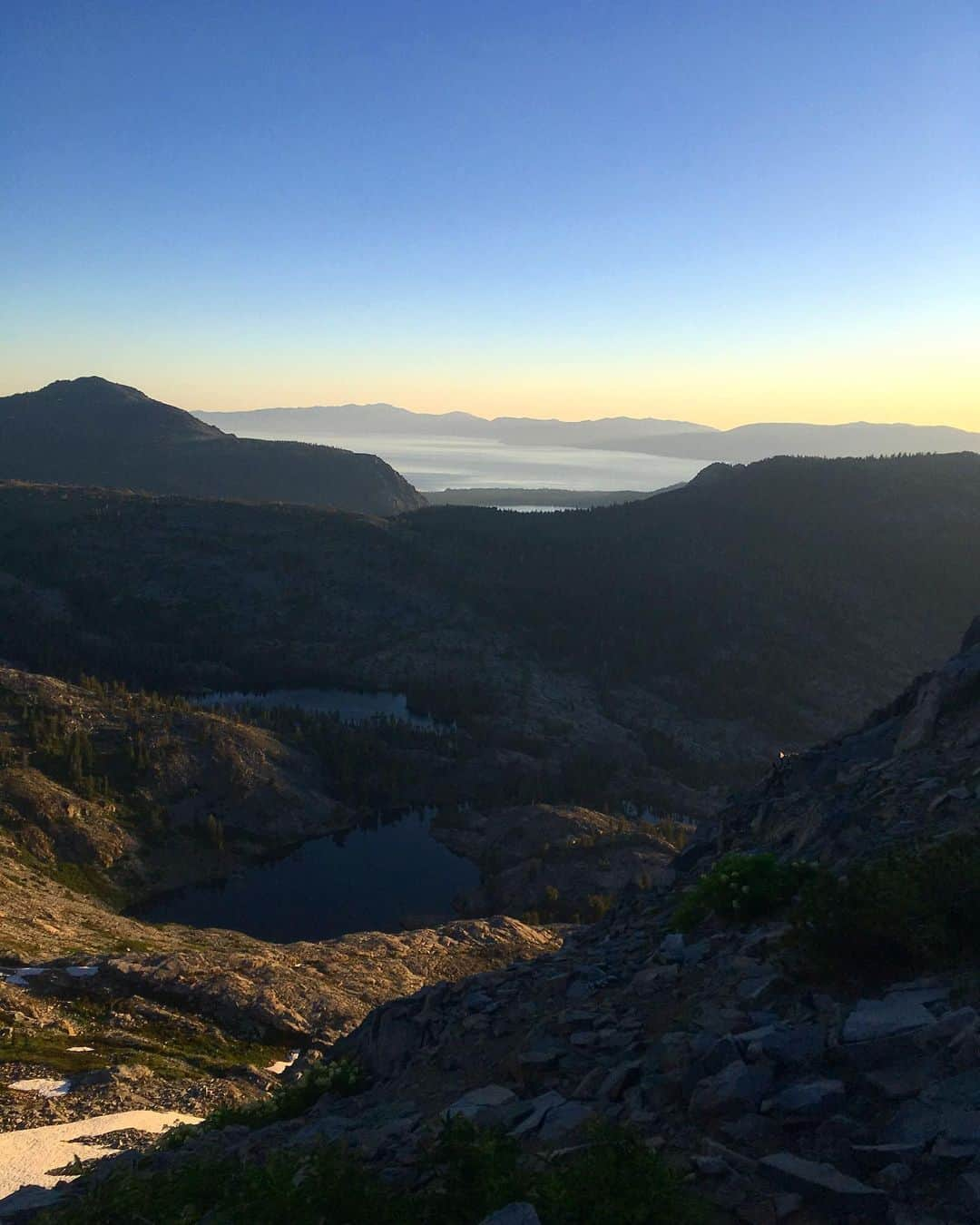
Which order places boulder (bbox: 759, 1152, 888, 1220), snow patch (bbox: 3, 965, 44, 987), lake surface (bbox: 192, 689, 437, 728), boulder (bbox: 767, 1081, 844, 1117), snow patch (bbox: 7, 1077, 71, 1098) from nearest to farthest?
boulder (bbox: 759, 1152, 888, 1220), boulder (bbox: 767, 1081, 844, 1117), snow patch (bbox: 7, 1077, 71, 1098), snow patch (bbox: 3, 965, 44, 987), lake surface (bbox: 192, 689, 437, 728)

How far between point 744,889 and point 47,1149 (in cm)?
1673

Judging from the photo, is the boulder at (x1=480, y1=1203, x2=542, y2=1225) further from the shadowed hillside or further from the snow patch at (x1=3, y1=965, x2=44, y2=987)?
the shadowed hillside

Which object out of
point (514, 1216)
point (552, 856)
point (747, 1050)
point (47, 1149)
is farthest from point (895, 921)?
point (552, 856)

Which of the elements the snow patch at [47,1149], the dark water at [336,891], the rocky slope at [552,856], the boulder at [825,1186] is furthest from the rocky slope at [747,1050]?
the dark water at [336,891]

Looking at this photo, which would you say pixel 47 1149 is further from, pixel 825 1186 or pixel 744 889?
pixel 825 1186

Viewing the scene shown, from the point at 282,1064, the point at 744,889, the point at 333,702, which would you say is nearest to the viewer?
the point at 744,889

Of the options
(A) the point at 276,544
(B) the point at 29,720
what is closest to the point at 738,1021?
(B) the point at 29,720

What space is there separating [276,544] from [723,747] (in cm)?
8196

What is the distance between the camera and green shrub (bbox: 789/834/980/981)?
34.7 ft

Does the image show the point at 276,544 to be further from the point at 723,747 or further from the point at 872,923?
the point at 872,923

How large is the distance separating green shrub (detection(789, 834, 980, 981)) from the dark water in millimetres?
47818

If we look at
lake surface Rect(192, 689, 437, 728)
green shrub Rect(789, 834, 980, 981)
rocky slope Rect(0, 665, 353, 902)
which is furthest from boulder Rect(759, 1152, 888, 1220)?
lake surface Rect(192, 689, 437, 728)

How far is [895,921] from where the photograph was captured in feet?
35.6

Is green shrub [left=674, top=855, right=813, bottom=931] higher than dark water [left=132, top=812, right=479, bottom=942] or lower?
higher
